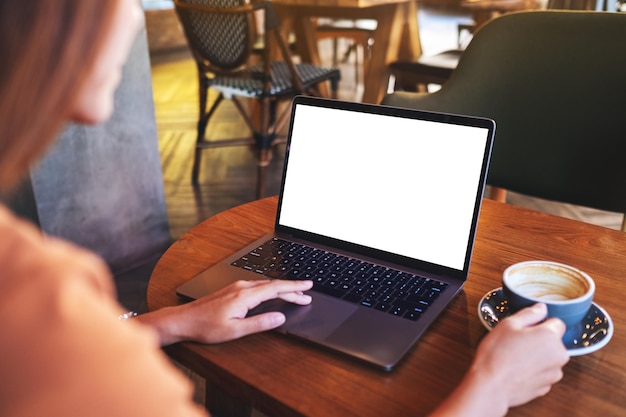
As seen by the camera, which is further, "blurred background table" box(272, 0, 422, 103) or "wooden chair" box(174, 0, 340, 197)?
"blurred background table" box(272, 0, 422, 103)

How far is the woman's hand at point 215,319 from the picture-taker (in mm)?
646

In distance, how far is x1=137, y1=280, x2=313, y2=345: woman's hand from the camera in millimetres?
A: 646

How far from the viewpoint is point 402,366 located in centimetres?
61

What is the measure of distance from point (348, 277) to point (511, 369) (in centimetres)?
27

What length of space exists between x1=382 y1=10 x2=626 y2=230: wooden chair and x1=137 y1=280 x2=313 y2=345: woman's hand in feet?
2.93

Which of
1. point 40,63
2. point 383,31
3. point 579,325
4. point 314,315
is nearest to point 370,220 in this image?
point 314,315

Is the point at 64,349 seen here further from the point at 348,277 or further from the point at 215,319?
the point at 348,277

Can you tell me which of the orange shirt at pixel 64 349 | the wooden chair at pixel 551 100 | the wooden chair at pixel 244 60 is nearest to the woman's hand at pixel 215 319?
the orange shirt at pixel 64 349

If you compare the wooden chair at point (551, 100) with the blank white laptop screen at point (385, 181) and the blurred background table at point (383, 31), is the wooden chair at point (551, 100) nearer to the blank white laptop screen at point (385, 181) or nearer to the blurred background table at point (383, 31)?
the blank white laptop screen at point (385, 181)

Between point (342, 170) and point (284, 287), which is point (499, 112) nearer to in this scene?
point (342, 170)

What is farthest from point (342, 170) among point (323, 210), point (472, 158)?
point (472, 158)

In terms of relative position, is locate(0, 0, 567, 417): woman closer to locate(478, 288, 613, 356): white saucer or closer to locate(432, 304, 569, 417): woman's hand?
locate(432, 304, 569, 417): woman's hand

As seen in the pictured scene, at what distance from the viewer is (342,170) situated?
0.86 m

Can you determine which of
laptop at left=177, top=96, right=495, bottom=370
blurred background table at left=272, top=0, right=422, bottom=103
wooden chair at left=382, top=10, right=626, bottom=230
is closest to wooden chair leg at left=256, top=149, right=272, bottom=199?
blurred background table at left=272, top=0, right=422, bottom=103
